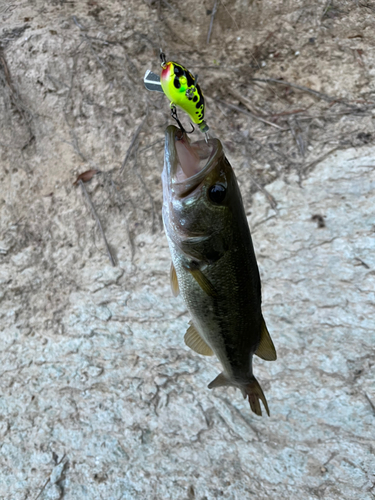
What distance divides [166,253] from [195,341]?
134 centimetres

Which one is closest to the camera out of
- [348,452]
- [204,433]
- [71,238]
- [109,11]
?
[348,452]

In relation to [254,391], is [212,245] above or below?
above

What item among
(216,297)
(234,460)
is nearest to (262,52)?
(216,297)

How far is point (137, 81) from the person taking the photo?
3631mm

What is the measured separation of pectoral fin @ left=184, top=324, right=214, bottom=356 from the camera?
188cm

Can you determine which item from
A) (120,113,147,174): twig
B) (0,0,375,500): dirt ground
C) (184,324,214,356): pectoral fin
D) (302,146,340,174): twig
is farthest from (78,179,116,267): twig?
(302,146,340,174): twig

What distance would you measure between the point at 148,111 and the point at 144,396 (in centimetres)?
273

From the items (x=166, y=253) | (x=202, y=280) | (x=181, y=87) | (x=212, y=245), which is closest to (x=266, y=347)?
(x=202, y=280)

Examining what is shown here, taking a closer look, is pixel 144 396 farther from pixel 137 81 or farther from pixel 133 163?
pixel 137 81

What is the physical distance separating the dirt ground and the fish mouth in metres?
1.77

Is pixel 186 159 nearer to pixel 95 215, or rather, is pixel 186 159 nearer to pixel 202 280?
pixel 202 280

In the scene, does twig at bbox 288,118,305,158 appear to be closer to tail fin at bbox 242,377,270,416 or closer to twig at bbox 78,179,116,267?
twig at bbox 78,179,116,267

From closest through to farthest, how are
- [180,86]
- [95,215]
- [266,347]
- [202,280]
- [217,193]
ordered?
1. [180,86]
2. [217,193]
3. [202,280]
4. [266,347]
5. [95,215]

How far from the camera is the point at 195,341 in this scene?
1.90 metres
